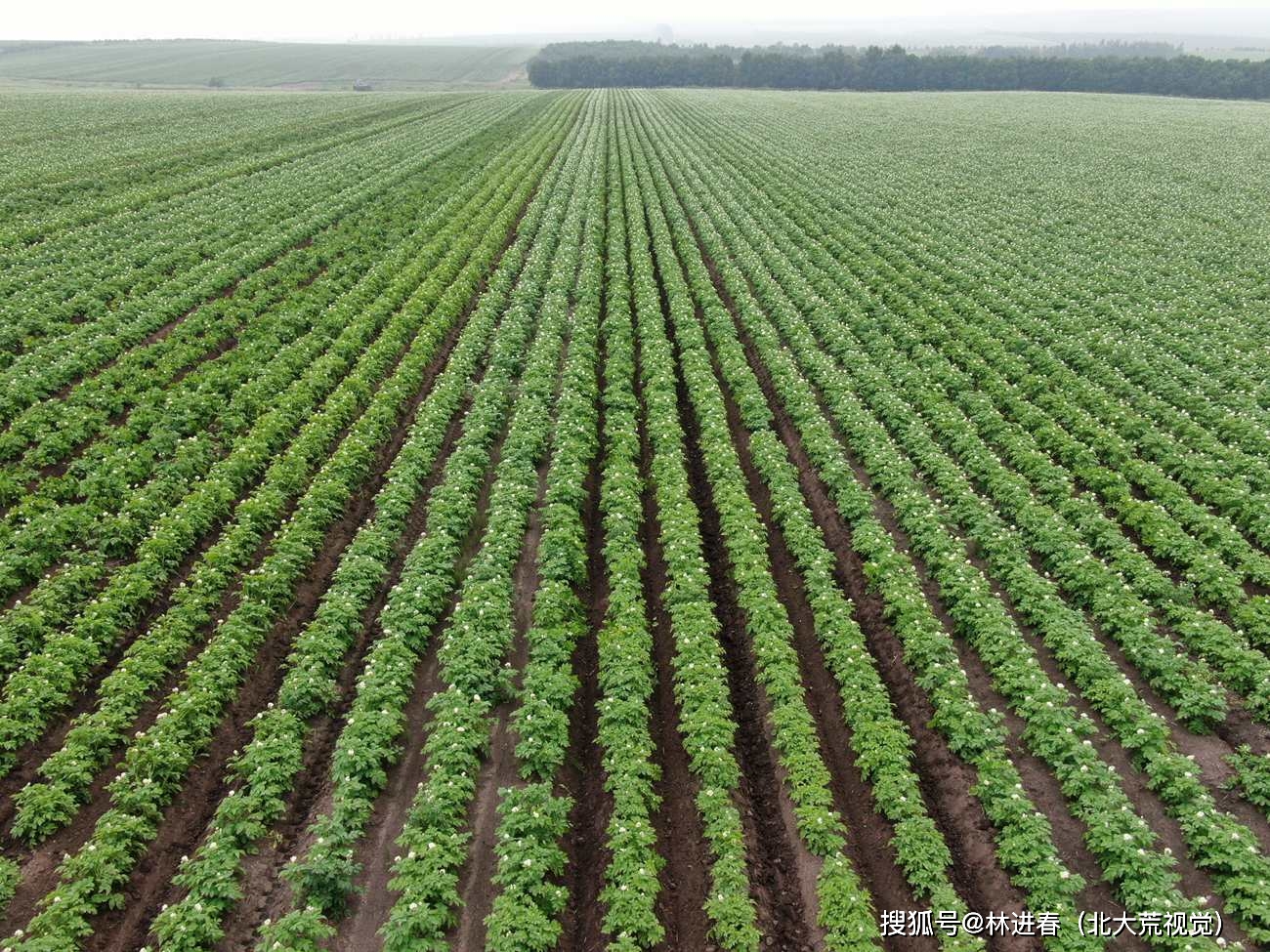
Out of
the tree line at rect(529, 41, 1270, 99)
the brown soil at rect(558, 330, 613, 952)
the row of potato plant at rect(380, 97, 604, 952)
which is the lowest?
the brown soil at rect(558, 330, 613, 952)

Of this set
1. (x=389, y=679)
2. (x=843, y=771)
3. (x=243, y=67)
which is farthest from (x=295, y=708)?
(x=243, y=67)

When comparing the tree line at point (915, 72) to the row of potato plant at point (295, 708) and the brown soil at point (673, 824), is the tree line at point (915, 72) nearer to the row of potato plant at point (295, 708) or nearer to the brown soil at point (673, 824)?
the row of potato plant at point (295, 708)

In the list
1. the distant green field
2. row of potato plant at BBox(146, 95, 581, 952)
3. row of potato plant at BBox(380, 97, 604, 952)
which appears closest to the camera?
row of potato plant at BBox(380, 97, 604, 952)

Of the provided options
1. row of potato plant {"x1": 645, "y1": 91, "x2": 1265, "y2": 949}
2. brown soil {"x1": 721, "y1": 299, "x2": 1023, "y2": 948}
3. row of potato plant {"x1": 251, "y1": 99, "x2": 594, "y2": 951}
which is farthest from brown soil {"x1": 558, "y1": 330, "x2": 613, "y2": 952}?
row of potato plant {"x1": 645, "y1": 91, "x2": 1265, "y2": 949}

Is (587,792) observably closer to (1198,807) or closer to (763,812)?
(763,812)

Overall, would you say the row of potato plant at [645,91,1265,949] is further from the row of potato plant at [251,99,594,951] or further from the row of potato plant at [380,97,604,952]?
the row of potato plant at [251,99,594,951]

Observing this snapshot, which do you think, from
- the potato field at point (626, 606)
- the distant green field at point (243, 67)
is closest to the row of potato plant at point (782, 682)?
the potato field at point (626, 606)

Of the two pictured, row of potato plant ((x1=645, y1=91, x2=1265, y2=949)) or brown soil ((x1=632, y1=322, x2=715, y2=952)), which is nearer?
row of potato plant ((x1=645, y1=91, x2=1265, y2=949))
